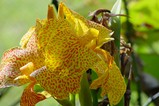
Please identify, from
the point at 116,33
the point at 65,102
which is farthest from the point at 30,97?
the point at 116,33

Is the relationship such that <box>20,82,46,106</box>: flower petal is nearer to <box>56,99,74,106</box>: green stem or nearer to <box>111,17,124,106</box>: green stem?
<box>56,99,74,106</box>: green stem

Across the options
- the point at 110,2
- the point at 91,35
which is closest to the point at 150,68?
the point at 110,2

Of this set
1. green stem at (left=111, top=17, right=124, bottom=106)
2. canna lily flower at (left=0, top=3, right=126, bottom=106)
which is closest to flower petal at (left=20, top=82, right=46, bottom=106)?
canna lily flower at (left=0, top=3, right=126, bottom=106)

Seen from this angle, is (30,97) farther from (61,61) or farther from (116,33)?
(116,33)

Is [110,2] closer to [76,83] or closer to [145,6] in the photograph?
[145,6]

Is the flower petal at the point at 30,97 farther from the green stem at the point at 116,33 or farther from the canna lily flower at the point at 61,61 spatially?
the green stem at the point at 116,33

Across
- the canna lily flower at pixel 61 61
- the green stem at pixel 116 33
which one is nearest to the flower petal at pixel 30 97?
the canna lily flower at pixel 61 61
